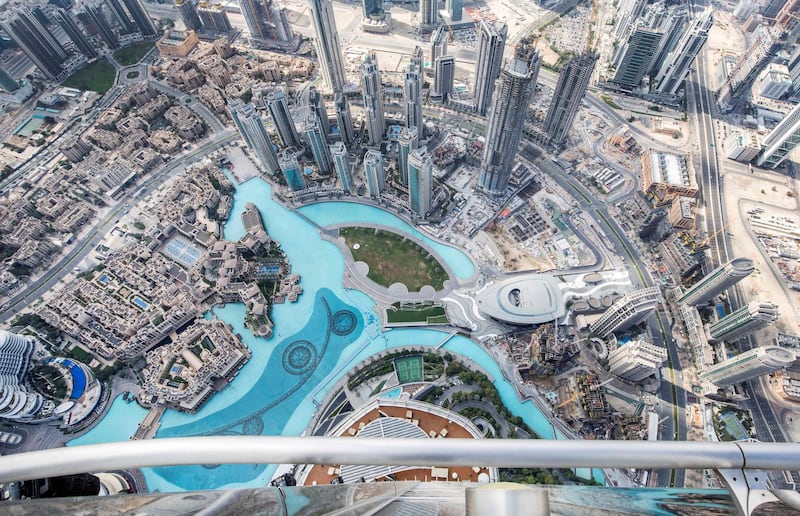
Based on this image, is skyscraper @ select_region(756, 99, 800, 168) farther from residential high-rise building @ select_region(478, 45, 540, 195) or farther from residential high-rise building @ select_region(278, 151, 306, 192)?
residential high-rise building @ select_region(278, 151, 306, 192)

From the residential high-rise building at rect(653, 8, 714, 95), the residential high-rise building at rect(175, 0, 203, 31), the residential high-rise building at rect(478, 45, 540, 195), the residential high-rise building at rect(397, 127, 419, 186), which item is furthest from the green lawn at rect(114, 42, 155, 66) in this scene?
the residential high-rise building at rect(653, 8, 714, 95)

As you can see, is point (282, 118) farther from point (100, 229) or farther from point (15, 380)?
point (15, 380)

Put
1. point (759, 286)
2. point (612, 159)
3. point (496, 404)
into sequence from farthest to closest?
1. point (612, 159)
2. point (759, 286)
3. point (496, 404)

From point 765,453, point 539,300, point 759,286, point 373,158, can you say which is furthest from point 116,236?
point 759,286

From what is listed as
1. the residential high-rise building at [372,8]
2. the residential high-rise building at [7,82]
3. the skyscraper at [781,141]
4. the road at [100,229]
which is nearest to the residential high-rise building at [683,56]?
the skyscraper at [781,141]

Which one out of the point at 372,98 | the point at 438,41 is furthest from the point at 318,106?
the point at 438,41

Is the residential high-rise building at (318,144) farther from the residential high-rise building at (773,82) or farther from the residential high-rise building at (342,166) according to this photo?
the residential high-rise building at (773,82)

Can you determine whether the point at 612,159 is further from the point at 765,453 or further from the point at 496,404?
the point at 765,453

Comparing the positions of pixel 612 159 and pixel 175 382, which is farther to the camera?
pixel 612 159
